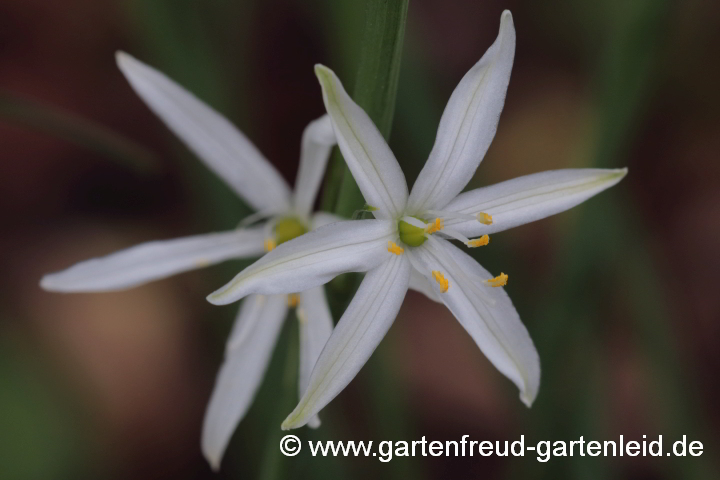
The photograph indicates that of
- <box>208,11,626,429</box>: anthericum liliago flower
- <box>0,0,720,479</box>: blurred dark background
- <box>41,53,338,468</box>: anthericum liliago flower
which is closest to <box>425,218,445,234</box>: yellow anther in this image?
<box>208,11,626,429</box>: anthericum liliago flower

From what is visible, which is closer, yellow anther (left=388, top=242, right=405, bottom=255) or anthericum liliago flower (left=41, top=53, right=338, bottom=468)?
yellow anther (left=388, top=242, right=405, bottom=255)

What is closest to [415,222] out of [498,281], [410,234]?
[410,234]

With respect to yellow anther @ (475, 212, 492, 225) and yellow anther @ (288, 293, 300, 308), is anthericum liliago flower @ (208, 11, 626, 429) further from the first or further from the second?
yellow anther @ (288, 293, 300, 308)
